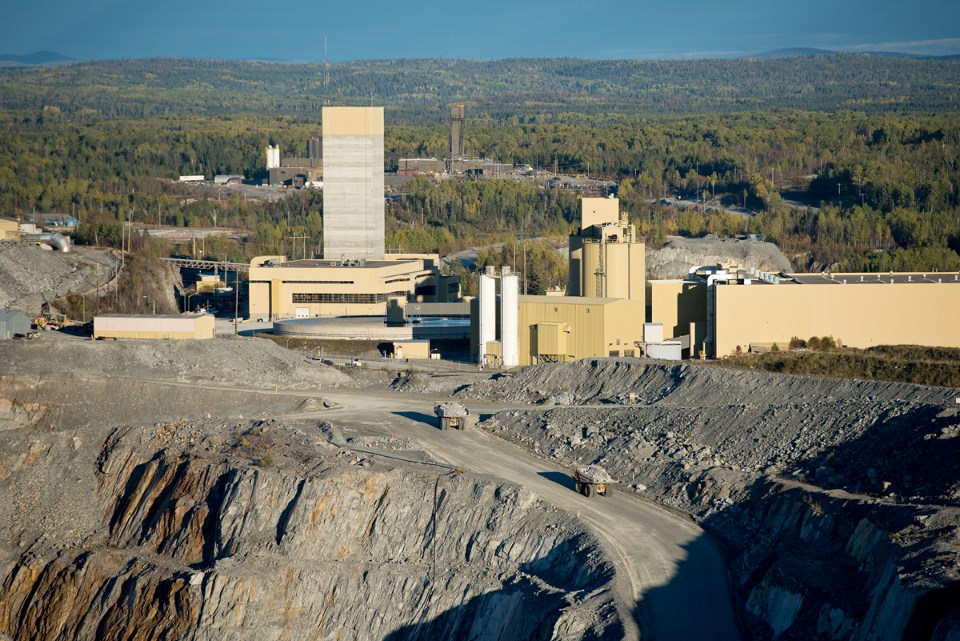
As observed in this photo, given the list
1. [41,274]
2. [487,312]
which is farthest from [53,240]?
[487,312]

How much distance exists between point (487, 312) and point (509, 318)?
109 centimetres

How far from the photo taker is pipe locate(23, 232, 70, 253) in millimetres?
95625

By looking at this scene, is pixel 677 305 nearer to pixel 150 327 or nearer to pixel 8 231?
pixel 150 327

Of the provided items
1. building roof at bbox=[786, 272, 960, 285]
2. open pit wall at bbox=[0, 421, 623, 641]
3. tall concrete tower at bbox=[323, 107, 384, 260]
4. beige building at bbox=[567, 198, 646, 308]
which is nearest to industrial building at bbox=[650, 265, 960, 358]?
building roof at bbox=[786, 272, 960, 285]

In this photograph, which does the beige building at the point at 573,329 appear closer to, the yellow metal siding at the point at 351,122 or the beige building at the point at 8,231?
the yellow metal siding at the point at 351,122

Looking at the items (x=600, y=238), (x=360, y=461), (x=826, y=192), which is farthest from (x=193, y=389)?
(x=826, y=192)

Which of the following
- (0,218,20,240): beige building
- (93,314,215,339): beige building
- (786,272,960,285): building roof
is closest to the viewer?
(93,314,215,339): beige building

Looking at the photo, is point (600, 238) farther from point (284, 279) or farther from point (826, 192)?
point (826, 192)

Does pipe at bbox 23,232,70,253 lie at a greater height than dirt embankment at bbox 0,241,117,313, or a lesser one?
greater

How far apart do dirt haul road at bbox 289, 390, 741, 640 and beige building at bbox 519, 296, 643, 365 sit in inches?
379

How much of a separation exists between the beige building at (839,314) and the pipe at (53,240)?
158 feet

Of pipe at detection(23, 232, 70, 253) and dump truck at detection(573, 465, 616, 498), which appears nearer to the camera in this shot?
dump truck at detection(573, 465, 616, 498)

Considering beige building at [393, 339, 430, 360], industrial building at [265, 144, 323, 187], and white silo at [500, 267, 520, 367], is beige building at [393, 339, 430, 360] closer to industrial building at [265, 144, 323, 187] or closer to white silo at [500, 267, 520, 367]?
white silo at [500, 267, 520, 367]

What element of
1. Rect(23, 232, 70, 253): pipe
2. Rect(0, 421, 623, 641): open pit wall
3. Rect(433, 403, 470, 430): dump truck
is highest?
Rect(23, 232, 70, 253): pipe
